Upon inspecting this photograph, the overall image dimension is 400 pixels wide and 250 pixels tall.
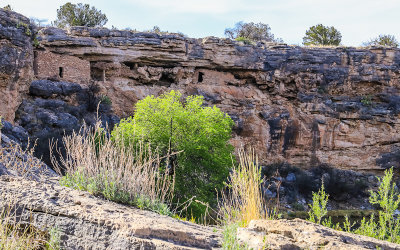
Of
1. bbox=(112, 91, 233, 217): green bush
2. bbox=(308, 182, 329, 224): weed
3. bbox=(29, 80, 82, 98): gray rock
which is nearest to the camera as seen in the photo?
bbox=(308, 182, 329, 224): weed

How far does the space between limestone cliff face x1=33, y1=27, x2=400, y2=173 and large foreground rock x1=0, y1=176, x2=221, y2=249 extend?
19864mm

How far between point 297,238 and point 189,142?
10883 millimetres

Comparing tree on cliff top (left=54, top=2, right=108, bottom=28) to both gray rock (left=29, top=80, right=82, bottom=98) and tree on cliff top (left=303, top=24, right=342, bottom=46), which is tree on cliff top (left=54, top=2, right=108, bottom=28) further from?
tree on cliff top (left=303, top=24, right=342, bottom=46)

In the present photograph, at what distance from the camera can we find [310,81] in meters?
26.4

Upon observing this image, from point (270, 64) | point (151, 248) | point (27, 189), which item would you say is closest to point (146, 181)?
point (27, 189)

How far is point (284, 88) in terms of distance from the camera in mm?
26609

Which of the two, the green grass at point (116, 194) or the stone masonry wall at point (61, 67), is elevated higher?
the stone masonry wall at point (61, 67)

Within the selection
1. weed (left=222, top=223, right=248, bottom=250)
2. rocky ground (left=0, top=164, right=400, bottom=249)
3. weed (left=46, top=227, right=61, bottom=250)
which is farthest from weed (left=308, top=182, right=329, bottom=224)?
weed (left=46, top=227, right=61, bottom=250)

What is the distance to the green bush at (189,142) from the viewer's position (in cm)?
1441

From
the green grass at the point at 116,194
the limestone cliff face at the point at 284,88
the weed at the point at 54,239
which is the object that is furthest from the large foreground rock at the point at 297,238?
the limestone cliff face at the point at 284,88

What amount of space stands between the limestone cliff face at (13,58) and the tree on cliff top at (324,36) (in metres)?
21.7

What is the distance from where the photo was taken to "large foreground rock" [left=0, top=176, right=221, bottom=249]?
3.96 m

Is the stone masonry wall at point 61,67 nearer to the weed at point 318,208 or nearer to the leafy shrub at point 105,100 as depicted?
the leafy shrub at point 105,100

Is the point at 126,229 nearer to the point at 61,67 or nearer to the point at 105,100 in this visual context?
the point at 61,67
